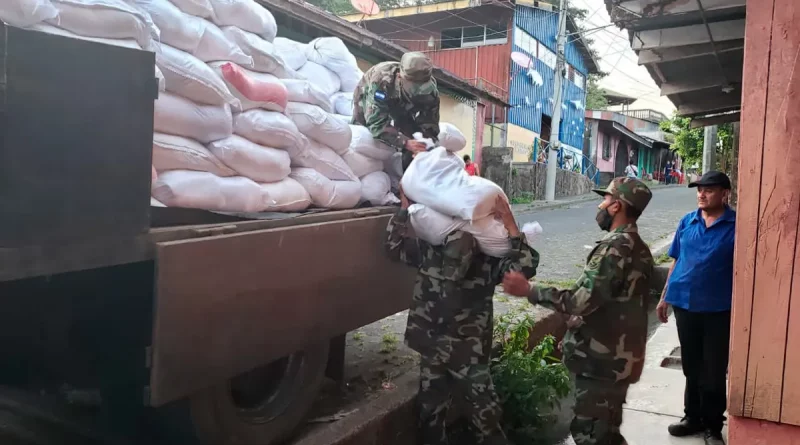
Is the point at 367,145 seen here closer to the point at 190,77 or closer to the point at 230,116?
the point at 230,116

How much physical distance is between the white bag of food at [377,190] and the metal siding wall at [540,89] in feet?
52.6

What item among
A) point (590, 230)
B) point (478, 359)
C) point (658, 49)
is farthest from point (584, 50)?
point (478, 359)

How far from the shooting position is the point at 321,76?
13.7ft

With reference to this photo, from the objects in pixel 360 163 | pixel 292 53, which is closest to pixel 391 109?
pixel 360 163

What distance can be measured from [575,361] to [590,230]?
9761 millimetres

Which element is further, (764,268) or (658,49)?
(658,49)

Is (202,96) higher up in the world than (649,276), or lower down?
higher up

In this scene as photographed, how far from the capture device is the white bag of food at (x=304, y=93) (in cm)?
338

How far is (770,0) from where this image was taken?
2.12 meters

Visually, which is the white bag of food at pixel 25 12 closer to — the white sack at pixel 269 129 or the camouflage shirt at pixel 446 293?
the white sack at pixel 269 129

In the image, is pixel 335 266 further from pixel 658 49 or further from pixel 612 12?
pixel 658 49

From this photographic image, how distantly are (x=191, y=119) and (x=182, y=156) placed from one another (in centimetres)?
17

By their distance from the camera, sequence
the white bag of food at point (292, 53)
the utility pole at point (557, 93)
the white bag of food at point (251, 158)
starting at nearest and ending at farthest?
the white bag of food at point (251, 158) → the white bag of food at point (292, 53) → the utility pole at point (557, 93)

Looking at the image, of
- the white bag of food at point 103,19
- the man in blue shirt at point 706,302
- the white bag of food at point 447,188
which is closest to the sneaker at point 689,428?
the man in blue shirt at point 706,302
